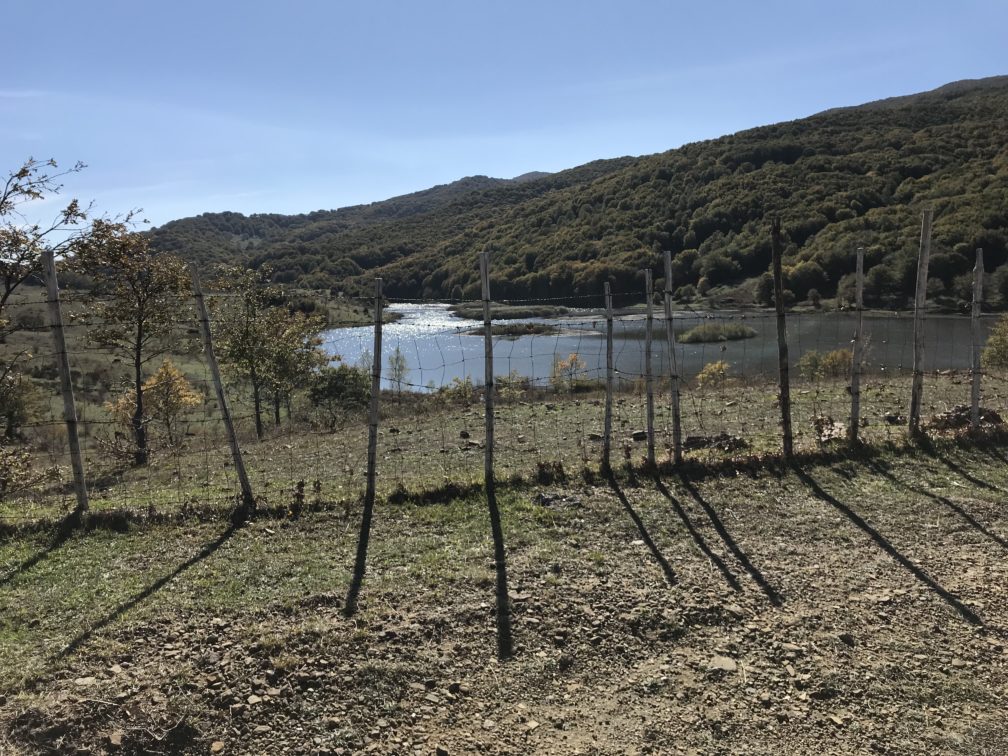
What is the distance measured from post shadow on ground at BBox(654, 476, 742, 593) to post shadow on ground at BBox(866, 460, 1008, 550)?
300 centimetres

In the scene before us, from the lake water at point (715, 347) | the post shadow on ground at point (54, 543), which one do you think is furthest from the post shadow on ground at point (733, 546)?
the lake water at point (715, 347)

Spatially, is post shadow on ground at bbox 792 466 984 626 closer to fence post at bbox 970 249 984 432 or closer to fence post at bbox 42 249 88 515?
fence post at bbox 970 249 984 432

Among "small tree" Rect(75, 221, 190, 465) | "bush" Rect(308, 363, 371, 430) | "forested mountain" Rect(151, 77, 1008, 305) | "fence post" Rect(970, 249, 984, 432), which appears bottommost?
"bush" Rect(308, 363, 371, 430)

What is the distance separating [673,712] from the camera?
3.95 metres

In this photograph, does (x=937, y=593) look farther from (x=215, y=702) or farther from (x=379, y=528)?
(x=215, y=702)

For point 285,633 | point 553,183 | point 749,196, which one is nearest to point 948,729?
point 285,633


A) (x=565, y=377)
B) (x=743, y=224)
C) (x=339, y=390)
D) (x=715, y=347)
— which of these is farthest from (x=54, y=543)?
(x=743, y=224)

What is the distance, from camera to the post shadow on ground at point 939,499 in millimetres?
6519

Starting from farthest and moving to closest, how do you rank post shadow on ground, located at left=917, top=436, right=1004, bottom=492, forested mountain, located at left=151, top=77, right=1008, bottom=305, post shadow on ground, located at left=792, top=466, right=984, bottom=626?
forested mountain, located at left=151, top=77, right=1008, bottom=305 → post shadow on ground, located at left=917, top=436, right=1004, bottom=492 → post shadow on ground, located at left=792, top=466, right=984, bottom=626

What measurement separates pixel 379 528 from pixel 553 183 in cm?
17259

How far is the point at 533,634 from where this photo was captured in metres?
4.84

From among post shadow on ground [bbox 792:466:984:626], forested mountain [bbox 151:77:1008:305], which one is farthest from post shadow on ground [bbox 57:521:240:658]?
forested mountain [bbox 151:77:1008:305]

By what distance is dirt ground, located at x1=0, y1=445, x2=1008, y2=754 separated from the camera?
379 centimetres

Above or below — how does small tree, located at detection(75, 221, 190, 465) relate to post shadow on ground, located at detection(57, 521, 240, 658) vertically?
above
